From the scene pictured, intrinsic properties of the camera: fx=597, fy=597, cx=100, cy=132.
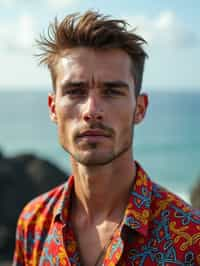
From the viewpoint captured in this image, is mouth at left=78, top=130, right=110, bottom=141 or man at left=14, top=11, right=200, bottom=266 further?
mouth at left=78, top=130, right=110, bottom=141

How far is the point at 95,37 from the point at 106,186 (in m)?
0.99

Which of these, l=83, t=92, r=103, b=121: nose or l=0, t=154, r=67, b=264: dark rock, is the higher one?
l=83, t=92, r=103, b=121: nose

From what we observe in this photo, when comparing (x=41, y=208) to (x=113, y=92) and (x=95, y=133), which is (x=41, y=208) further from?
(x=113, y=92)

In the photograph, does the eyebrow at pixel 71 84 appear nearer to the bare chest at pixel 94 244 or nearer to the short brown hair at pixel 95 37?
the short brown hair at pixel 95 37

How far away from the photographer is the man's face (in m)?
3.79

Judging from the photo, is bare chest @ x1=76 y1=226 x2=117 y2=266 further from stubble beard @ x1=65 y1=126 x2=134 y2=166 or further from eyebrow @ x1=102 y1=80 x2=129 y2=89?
eyebrow @ x1=102 y1=80 x2=129 y2=89

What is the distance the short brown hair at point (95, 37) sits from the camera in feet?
12.8

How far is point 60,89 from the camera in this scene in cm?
404

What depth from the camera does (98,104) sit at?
3.81 metres

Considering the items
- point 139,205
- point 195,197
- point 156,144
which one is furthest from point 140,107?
point 156,144

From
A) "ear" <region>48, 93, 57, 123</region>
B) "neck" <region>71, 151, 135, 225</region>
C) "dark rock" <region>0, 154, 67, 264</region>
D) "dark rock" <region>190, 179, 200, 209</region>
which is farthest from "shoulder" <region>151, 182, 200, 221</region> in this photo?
"dark rock" <region>0, 154, 67, 264</region>

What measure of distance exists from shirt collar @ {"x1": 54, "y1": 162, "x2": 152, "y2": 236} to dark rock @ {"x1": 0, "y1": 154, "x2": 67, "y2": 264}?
12.3 m

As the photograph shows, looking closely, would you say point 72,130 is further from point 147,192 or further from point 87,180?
point 147,192

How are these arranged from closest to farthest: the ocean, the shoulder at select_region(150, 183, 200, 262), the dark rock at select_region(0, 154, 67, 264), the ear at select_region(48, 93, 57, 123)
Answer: the shoulder at select_region(150, 183, 200, 262) < the ear at select_region(48, 93, 57, 123) < the dark rock at select_region(0, 154, 67, 264) < the ocean
